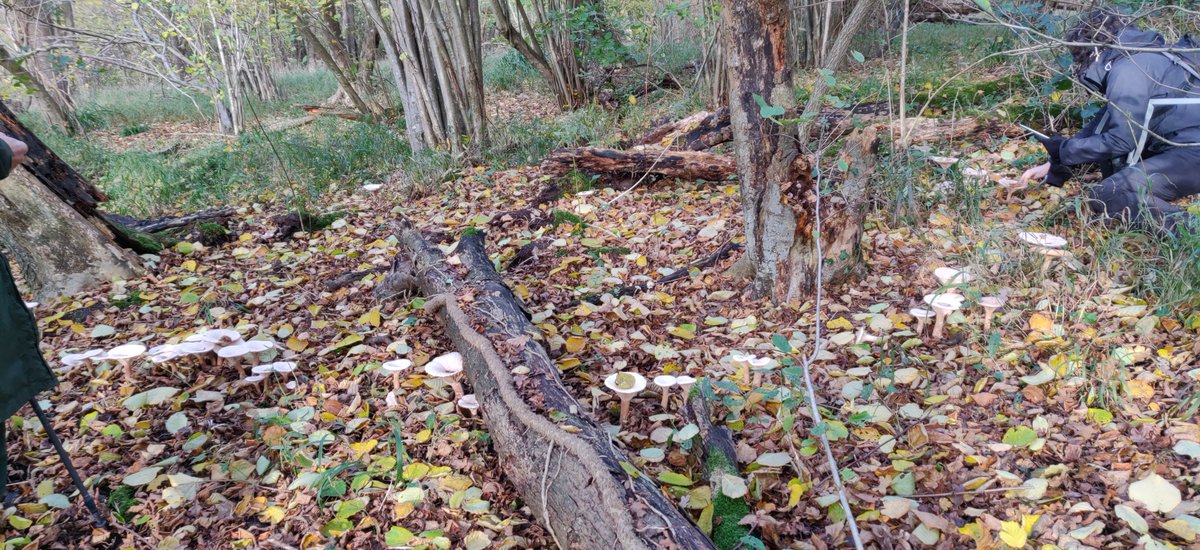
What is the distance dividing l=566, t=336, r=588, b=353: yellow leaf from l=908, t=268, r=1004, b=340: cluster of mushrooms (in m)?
1.39

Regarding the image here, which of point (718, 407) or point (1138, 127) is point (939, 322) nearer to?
point (718, 407)

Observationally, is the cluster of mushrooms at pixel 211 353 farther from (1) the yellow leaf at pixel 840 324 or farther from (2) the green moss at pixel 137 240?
(1) the yellow leaf at pixel 840 324

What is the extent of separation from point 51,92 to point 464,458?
11873 millimetres

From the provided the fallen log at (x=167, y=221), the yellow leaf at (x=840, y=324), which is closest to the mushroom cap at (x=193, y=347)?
the fallen log at (x=167, y=221)

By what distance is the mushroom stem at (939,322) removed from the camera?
7.95ft

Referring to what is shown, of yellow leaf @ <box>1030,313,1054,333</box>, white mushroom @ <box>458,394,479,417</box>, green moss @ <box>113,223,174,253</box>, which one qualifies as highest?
green moss @ <box>113,223,174,253</box>

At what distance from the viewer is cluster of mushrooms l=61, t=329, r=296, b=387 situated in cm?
240

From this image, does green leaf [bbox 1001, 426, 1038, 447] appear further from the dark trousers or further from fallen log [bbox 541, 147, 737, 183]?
fallen log [bbox 541, 147, 737, 183]

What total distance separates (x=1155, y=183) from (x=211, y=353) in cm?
452

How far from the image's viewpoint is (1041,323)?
2.46m

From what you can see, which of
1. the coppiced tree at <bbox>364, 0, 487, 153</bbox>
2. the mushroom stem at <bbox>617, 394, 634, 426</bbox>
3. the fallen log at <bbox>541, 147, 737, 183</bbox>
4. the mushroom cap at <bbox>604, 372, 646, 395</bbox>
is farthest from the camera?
the coppiced tree at <bbox>364, 0, 487, 153</bbox>

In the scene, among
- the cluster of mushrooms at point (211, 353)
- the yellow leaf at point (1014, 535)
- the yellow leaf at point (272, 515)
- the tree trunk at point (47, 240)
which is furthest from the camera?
the tree trunk at point (47, 240)

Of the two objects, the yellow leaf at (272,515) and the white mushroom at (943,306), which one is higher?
the white mushroom at (943,306)

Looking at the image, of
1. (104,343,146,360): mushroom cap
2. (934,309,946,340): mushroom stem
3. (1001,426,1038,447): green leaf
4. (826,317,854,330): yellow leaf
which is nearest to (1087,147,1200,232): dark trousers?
(934,309,946,340): mushroom stem
